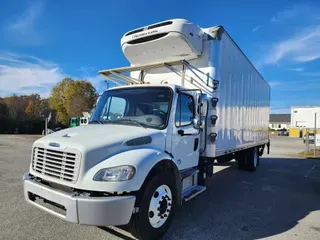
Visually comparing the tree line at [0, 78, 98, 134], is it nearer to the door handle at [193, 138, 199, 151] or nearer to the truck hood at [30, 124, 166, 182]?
the door handle at [193, 138, 199, 151]

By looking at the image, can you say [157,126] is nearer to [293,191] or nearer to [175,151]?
[175,151]

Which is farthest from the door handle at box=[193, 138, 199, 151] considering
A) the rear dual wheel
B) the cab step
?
the rear dual wheel

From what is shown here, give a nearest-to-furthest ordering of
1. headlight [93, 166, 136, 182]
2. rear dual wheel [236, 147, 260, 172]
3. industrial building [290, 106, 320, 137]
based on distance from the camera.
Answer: headlight [93, 166, 136, 182] → rear dual wheel [236, 147, 260, 172] → industrial building [290, 106, 320, 137]

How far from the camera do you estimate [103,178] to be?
9.51ft

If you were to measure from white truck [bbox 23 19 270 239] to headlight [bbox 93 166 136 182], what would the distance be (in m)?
0.01

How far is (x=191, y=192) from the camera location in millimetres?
4520

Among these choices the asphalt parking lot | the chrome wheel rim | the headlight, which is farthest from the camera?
the asphalt parking lot

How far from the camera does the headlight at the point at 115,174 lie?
9.50ft

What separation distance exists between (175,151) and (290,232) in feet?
7.74

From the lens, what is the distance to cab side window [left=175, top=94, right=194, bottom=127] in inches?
167

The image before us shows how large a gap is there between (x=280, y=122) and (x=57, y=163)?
93.1m

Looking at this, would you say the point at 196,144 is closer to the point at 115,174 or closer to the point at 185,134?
the point at 185,134

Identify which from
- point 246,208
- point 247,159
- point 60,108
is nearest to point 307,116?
point 247,159

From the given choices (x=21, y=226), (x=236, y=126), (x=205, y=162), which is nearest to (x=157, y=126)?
(x=205, y=162)
